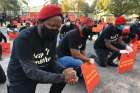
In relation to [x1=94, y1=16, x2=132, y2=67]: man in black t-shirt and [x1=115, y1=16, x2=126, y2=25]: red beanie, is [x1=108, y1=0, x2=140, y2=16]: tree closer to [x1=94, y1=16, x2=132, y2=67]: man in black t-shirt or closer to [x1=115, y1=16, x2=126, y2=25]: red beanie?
[x1=94, y1=16, x2=132, y2=67]: man in black t-shirt

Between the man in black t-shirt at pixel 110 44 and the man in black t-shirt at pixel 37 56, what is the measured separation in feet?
20.3

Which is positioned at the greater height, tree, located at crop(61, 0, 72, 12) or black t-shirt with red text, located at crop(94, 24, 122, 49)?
black t-shirt with red text, located at crop(94, 24, 122, 49)

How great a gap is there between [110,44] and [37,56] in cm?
692

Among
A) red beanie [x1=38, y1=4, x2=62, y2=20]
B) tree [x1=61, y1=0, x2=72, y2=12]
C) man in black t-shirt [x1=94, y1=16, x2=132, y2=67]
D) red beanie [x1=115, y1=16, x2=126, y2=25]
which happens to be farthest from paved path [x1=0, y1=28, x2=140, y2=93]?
tree [x1=61, y1=0, x2=72, y2=12]

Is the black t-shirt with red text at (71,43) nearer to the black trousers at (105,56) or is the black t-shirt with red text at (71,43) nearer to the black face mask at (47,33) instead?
the black trousers at (105,56)

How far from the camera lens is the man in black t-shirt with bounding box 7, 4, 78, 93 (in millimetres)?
3977

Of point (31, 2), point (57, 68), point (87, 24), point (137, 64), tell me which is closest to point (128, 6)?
point (137, 64)

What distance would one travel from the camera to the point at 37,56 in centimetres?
433

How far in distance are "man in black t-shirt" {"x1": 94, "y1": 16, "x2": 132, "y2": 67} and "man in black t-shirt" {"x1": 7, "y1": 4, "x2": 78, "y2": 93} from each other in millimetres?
6196

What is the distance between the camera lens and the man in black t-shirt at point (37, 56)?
398 centimetres

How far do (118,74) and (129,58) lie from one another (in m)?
0.63

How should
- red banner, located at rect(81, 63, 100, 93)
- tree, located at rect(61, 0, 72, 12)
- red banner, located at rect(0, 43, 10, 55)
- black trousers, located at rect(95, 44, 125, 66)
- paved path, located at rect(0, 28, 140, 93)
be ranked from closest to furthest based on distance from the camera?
red banner, located at rect(81, 63, 100, 93)
paved path, located at rect(0, 28, 140, 93)
black trousers, located at rect(95, 44, 125, 66)
red banner, located at rect(0, 43, 10, 55)
tree, located at rect(61, 0, 72, 12)

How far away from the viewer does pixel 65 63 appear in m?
8.06

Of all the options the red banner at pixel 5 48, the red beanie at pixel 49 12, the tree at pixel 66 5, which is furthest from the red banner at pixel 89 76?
the tree at pixel 66 5
